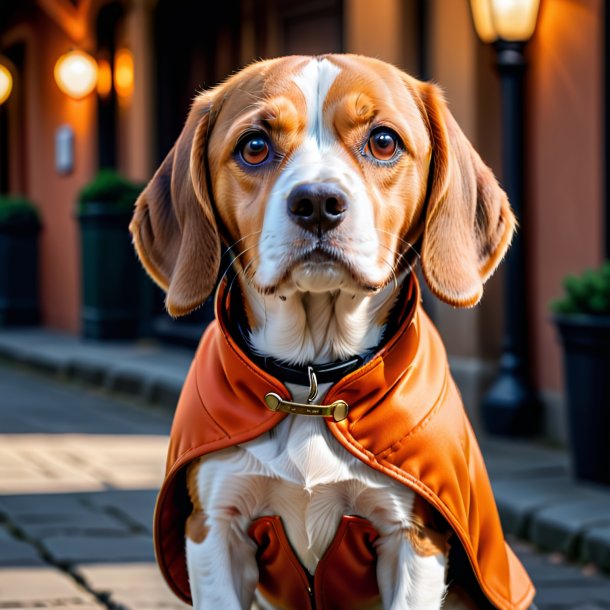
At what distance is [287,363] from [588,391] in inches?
120

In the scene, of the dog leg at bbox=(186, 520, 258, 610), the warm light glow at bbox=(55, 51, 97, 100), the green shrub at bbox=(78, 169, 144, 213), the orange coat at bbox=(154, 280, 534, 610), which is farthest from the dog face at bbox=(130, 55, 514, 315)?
the warm light glow at bbox=(55, 51, 97, 100)

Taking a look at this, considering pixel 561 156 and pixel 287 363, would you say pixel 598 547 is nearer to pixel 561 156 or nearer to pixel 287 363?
pixel 287 363

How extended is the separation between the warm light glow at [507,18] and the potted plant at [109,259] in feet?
16.9

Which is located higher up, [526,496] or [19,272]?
[19,272]

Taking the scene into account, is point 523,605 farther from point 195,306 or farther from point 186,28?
point 186,28

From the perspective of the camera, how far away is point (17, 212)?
1398cm

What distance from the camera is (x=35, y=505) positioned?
546cm

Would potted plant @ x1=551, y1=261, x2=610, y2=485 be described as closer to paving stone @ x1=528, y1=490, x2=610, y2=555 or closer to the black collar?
paving stone @ x1=528, y1=490, x2=610, y2=555

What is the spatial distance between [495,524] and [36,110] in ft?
41.5

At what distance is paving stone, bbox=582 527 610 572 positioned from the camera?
15.4ft

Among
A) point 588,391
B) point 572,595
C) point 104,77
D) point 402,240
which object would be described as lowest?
point 572,595

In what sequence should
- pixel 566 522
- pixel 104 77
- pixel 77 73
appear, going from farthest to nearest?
pixel 104 77 → pixel 77 73 → pixel 566 522

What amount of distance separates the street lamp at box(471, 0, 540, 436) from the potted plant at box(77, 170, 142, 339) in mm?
5137

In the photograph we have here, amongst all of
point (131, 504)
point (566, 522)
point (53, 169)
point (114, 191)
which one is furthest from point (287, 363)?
point (53, 169)
